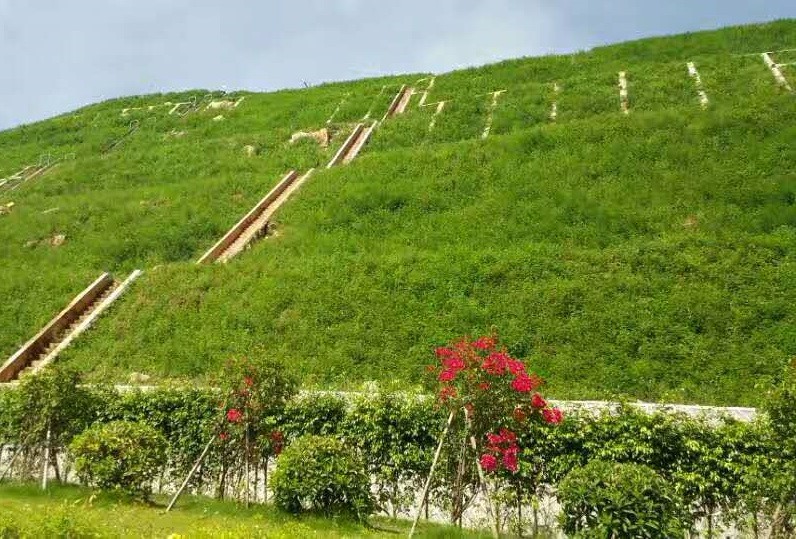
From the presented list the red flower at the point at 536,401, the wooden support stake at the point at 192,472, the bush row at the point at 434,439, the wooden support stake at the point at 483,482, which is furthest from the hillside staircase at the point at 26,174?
the red flower at the point at 536,401

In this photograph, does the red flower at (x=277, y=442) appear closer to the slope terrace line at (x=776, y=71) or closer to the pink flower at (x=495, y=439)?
the pink flower at (x=495, y=439)

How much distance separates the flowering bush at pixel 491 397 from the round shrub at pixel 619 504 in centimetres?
117

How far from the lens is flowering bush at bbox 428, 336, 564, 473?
9.85 m

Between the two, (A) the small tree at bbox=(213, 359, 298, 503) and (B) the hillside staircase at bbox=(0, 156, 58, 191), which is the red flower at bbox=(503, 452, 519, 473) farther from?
(B) the hillside staircase at bbox=(0, 156, 58, 191)

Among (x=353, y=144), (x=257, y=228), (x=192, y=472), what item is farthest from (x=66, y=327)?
(x=353, y=144)

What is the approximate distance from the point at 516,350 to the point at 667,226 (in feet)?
22.6

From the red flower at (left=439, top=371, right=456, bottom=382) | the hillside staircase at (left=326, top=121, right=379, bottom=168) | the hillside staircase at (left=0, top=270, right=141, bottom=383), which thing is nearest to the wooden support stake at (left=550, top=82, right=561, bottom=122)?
the hillside staircase at (left=326, top=121, right=379, bottom=168)

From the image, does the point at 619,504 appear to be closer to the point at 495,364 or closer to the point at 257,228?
the point at 495,364

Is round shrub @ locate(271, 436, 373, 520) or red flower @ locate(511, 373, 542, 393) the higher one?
red flower @ locate(511, 373, 542, 393)

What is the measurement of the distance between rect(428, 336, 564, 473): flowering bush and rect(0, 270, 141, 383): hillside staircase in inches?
473

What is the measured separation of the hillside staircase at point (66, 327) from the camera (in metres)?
18.0

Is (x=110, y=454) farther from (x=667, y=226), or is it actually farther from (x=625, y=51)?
(x=625, y=51)

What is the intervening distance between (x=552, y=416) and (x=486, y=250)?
9476 mm

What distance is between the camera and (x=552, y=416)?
1013 cm
